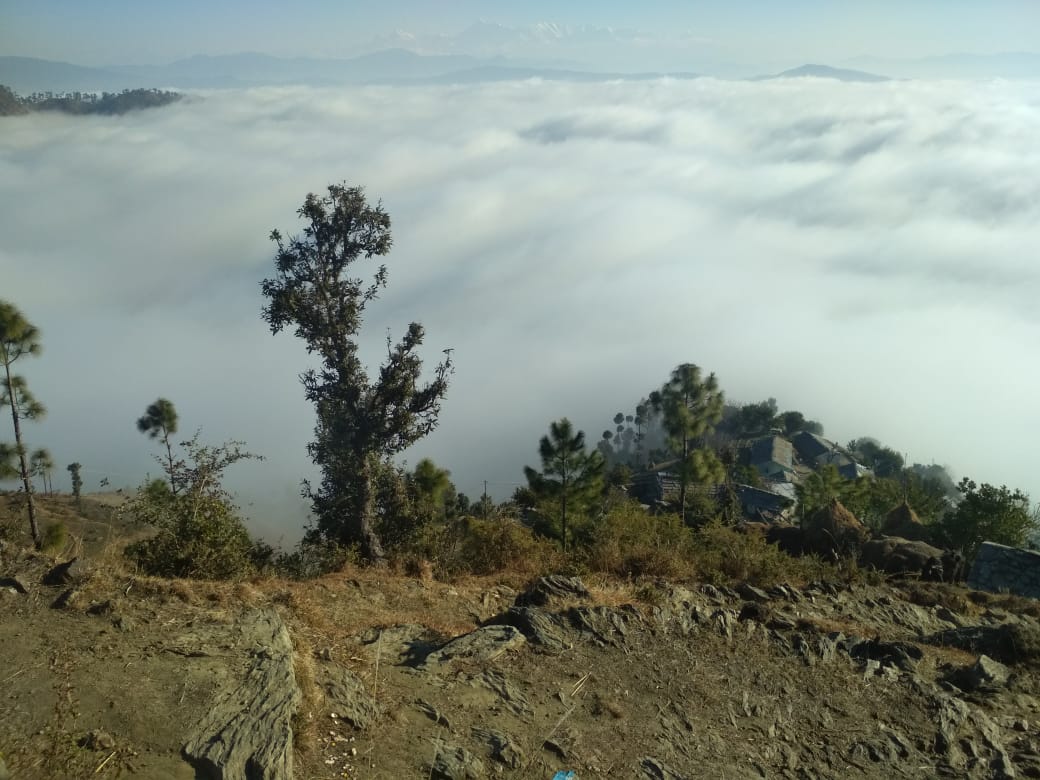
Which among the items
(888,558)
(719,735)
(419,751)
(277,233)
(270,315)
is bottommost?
(888,558)

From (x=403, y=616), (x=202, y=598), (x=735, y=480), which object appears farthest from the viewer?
(x=735, y=480)

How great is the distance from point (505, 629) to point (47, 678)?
4.12m

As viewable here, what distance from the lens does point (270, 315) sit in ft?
48.8

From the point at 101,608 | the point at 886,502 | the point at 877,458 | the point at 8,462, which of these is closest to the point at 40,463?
the point at 8,462

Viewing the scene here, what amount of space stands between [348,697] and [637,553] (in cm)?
689

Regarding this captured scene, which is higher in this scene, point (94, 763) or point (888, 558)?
point (94, 763)

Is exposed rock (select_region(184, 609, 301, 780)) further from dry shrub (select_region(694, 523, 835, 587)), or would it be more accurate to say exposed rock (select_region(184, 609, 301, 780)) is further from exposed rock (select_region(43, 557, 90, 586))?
dry shrub (select_region(694, 523, 835, 587))

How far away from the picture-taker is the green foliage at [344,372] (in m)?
15.1

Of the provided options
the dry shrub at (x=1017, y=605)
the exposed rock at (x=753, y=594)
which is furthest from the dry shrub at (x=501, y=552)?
the dry shrub at (x=1017, y=605)

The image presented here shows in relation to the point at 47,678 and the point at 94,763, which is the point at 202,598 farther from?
the point at 94,763

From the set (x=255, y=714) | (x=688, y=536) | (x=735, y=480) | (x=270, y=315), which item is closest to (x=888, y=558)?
(x=688, y=536)

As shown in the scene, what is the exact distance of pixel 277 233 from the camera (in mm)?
14891

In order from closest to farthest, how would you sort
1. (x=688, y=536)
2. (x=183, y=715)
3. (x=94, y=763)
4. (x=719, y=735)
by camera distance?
(x=94, y=763) < (x=183, y=715) < (x=719, y=735) < (x=688, y=536)

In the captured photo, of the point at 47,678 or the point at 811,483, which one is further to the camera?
the point at 811,483
